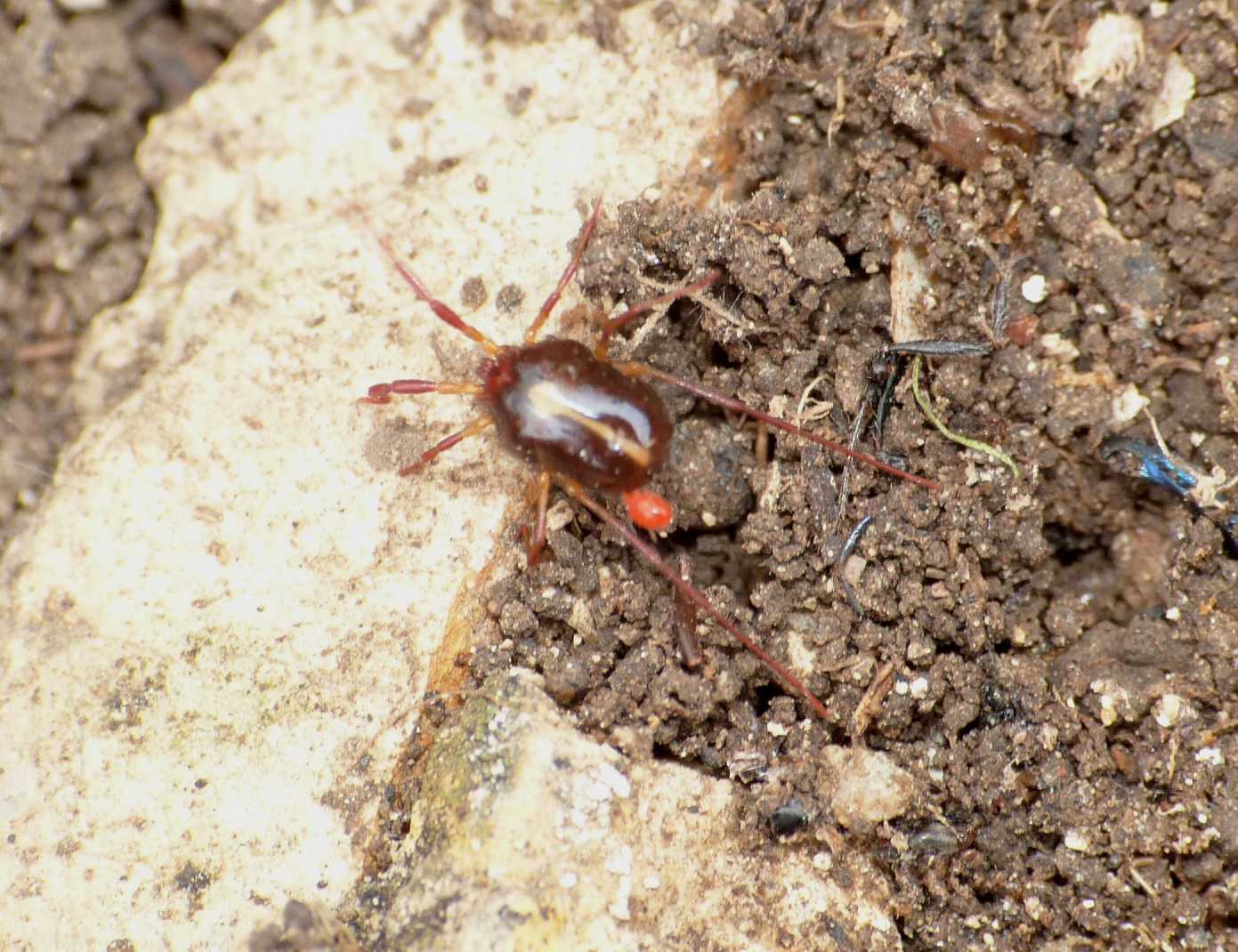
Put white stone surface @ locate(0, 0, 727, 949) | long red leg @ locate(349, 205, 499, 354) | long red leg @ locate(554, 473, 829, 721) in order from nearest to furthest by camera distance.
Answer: white stone surface @ locate(0, 0, 727, 949) → long red leg @ locate(554, 473, 829, 721) → long red leg @ locate(349, 205, 499, 354)

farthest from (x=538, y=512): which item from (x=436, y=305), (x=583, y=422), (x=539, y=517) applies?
(x=436, y=305)

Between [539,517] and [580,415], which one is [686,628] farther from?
[580,415]

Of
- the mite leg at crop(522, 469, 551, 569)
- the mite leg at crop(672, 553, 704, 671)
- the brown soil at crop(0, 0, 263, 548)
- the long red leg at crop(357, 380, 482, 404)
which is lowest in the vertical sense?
the brown soil at crop(0, 0, 263, 548)

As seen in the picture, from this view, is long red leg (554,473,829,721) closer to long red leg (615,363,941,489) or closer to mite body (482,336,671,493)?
mite body (482,336,671,493)

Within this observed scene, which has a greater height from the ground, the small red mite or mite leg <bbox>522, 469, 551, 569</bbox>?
the small red mite

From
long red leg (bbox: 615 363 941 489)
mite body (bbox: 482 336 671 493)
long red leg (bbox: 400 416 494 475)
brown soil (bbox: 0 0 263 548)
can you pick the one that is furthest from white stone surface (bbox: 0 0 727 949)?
brown soil (bbox: 0 0 263 548)

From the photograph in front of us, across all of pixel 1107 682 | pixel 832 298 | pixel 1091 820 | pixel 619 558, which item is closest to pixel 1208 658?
pixel 1107 682

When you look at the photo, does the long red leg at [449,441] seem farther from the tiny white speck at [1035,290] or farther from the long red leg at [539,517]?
the tiny white speck at [1035,290]
